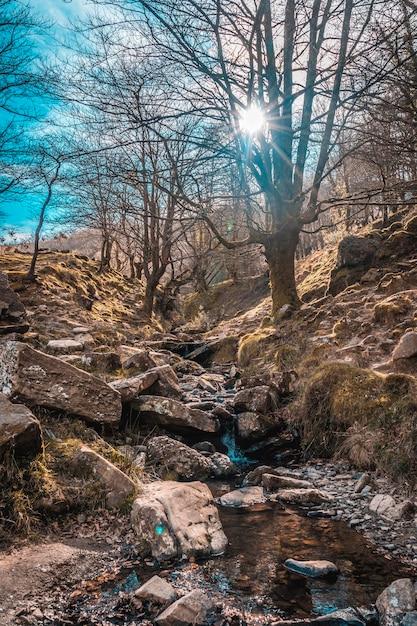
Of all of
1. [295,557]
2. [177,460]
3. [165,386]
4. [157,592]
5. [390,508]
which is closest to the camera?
[157,592]

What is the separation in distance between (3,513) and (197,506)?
171 centimetres

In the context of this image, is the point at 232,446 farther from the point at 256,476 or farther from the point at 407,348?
the point at 407,348

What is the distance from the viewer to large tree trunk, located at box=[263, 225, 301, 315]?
11.3 m

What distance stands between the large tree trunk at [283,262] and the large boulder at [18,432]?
28.5ft

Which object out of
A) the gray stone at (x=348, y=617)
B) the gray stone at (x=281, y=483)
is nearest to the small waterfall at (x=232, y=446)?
the gray stone at (x=281, y=483)

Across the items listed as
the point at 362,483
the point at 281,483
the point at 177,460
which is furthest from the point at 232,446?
the point at 362,483

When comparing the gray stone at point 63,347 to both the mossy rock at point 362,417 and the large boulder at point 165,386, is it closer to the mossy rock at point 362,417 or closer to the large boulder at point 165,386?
the large boulder at point 165,386

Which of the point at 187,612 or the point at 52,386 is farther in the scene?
the point at 52,386

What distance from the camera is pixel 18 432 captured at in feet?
12.2

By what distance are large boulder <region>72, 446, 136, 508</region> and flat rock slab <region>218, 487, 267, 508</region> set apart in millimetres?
1141

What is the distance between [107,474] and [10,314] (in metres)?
3.74

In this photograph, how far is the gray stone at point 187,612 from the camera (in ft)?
8.36

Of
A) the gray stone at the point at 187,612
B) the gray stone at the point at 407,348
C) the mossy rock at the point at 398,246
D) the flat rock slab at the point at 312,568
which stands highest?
the mossy rock at the point at 398,246

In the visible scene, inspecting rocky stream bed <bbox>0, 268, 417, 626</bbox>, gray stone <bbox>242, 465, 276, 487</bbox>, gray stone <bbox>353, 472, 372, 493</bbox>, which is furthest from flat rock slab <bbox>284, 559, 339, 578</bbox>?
gray stone <bbox>242, 465, 276, 487</bbox>
